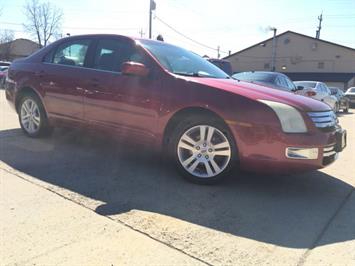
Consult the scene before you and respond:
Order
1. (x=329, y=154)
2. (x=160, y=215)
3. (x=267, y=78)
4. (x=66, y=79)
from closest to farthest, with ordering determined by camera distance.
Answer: (x=160, y=215) < (x=329, y=154) < (x=66, y=79) < (x=267, y=78)

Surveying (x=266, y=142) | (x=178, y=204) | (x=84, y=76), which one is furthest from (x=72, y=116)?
(x=266, y=142)

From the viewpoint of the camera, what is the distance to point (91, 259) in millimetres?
2637

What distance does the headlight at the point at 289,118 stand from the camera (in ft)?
12.5

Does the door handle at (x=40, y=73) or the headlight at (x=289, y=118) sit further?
the door handle at (x=40, y=73)

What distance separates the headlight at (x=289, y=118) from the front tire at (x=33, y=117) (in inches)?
136

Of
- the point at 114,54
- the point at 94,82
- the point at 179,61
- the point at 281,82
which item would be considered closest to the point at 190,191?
the point at 179,61

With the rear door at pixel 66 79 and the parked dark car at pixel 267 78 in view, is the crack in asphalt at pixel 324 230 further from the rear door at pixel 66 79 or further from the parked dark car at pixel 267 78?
the parked dark car at pixel 267 78

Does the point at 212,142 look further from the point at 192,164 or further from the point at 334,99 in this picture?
the point at 334,99

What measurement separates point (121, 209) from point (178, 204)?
0.53m

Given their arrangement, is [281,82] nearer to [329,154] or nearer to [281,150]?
[329,154]

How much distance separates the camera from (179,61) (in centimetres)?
495

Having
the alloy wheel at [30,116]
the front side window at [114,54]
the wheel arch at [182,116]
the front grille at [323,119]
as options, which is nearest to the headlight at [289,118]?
the front grille at [323,119]

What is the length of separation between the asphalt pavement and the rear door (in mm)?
652

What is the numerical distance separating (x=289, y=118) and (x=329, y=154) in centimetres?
59
